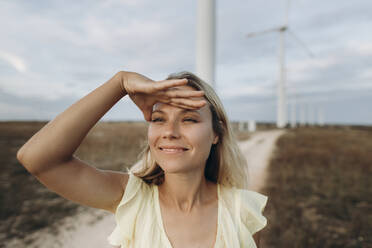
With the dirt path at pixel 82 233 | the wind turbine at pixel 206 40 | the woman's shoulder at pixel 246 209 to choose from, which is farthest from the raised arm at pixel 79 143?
the wind turbine at pixel 206 40

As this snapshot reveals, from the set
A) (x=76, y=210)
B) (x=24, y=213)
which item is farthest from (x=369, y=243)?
(x=24, y=213)

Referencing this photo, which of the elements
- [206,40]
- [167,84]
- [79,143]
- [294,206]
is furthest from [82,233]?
[294,206]

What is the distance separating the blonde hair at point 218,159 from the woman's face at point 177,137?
1.13ft

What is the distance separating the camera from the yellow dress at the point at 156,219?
164cm

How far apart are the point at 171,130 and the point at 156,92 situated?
0.32 m

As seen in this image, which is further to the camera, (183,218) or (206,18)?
(206,18)

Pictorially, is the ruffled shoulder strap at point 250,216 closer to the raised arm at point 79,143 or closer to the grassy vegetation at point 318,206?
the raised arm at point 79,143

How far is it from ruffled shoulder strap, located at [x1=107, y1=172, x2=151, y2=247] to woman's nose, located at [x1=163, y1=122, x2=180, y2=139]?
0.52 m

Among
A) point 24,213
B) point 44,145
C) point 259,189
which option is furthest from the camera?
point 259,189

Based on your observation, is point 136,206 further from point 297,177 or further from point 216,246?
point 297,177

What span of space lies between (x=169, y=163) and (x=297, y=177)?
826 centimetres

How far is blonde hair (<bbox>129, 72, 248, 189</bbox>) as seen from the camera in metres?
2.02

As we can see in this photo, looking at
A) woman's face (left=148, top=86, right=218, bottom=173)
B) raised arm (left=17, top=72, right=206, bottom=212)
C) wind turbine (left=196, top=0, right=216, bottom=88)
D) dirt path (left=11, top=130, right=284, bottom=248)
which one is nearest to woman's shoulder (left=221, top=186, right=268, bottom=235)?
woman's face (left=148, top=86, right=218, bottom=173)

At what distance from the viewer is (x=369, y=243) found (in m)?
4.20
